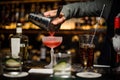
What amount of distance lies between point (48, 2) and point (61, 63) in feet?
7.82

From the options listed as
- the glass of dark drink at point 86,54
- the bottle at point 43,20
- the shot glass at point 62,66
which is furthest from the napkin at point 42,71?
the bottle at point 43,20

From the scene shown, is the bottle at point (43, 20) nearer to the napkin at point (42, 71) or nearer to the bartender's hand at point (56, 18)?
the bartender's hand at point (56, 18)

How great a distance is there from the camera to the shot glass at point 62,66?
1.59 m

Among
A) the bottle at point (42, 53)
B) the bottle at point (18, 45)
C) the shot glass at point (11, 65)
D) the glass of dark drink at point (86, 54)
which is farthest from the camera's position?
the bottle at point (42, 53)

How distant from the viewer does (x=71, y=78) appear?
1.50 m

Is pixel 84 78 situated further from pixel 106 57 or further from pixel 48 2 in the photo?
pixel 48 2

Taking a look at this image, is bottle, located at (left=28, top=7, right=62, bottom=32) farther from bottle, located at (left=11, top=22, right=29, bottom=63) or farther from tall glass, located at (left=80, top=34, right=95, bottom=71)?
tall glass, located at (left=80, top=34, right=95, bottom=71)

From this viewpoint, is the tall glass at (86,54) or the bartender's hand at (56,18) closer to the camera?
the tall glass at (86,54)

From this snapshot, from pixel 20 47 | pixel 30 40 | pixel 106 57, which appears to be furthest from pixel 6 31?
pixel 20 47

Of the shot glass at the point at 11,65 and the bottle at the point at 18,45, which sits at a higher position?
the bottle at the point at 18,45

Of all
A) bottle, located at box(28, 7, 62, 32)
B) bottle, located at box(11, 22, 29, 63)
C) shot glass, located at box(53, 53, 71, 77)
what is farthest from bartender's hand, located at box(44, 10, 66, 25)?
shot glass, located at box(53, 53, 71, 77)

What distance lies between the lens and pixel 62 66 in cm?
160

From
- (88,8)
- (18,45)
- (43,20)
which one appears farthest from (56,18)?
(88,8)

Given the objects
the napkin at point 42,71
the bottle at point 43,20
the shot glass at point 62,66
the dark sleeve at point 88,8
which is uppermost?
the dark sleeve at point 88,8
